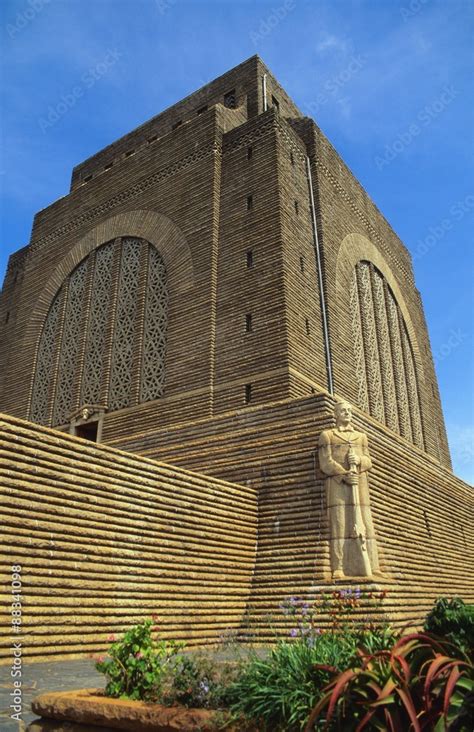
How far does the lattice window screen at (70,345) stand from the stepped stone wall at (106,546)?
750cm

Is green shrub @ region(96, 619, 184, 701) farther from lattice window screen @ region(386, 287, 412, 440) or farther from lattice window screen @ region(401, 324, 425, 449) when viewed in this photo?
lattice window screen @ region(401, 324, 425, 449)

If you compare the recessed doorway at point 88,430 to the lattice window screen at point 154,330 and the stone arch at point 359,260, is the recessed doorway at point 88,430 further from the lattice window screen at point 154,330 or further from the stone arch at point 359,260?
the stone arch at point 359,260

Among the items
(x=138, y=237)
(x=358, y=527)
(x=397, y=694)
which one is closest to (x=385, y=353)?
(x=138, y=237)

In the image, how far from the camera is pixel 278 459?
8.75 m

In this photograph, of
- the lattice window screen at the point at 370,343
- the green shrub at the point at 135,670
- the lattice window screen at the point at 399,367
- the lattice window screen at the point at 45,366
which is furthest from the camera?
the lattice window screen at the point at 399,367

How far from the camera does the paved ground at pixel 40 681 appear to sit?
278 centimetres

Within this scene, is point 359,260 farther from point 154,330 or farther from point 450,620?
point 450,620

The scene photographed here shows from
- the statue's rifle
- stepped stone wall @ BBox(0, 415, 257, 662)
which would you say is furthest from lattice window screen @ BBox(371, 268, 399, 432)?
stepped stone wall @ BBox(0, 415, 257, 662)

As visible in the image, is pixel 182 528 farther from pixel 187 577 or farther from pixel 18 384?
pixel 18 384

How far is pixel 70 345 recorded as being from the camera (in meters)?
15.1

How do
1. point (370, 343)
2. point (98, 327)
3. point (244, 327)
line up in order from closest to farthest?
1. point (244, 327)
2. point (98, 327)
3. point (370, 343)

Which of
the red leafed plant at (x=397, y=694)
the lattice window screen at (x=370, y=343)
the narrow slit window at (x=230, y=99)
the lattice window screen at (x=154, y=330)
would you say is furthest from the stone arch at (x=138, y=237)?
the red leafed plant at (x=397, y=694)

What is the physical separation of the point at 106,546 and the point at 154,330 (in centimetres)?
782

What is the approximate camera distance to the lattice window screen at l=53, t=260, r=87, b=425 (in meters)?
14.4
